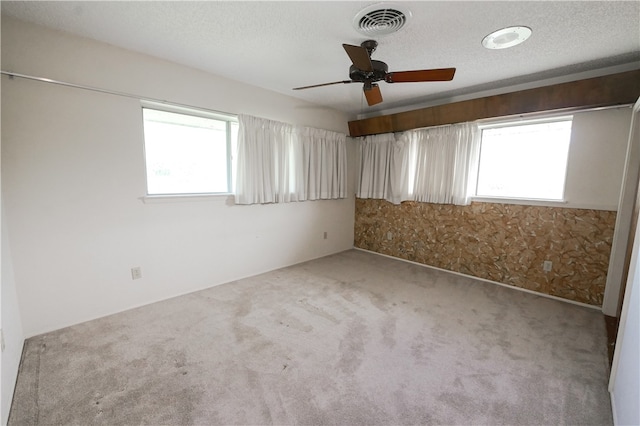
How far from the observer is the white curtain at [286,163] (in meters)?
3.21

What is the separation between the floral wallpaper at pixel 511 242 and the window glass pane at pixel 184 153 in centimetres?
266

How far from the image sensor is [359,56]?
71.6 inches

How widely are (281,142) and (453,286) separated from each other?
2.87m

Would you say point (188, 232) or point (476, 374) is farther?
point (188, 232)

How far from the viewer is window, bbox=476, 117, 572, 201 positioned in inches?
115

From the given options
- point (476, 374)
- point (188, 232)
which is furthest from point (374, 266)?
point (188, 232)

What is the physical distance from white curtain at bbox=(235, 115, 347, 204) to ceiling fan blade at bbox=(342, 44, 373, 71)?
169 cm


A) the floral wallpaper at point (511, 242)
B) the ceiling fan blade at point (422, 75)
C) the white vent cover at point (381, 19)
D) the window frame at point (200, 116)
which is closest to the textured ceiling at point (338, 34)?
the white vent cover at point (381, 19)

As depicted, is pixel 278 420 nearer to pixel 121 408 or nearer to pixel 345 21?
pixel 121 408

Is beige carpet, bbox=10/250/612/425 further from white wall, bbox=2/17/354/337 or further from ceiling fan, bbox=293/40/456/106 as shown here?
ceiling fan, bbox=293/40/456/106

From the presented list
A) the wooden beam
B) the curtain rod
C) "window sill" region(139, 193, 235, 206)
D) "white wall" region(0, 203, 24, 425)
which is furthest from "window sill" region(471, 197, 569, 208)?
"white wall" region(0, 203, 24, 425)

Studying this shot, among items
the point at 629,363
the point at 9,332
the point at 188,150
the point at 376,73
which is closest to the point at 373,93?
the point at 376,73

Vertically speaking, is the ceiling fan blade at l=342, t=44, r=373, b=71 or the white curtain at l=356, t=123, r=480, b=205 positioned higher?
the ceiling fan blade at l=342, t=44, r=373, b=71

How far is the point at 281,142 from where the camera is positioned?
354 cm
